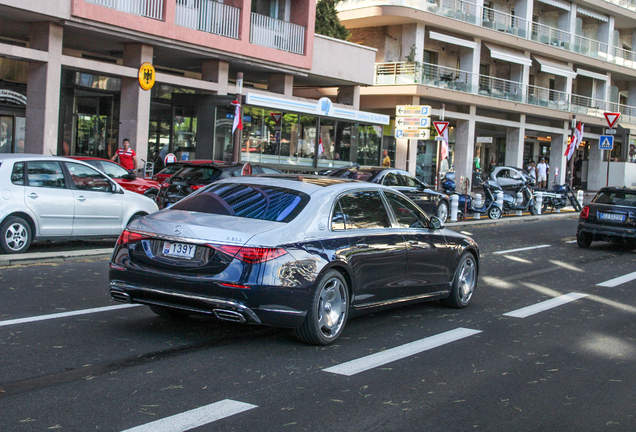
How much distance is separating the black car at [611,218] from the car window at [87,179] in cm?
1033

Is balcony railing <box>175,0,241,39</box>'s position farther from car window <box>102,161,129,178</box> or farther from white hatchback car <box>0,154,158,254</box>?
white hatchback car <box>0,154,158,254</box>

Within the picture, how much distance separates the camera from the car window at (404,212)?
7.74m

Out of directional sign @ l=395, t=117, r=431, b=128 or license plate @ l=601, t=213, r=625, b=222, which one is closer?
license plate @ l=601, t=213, r=625, b=222

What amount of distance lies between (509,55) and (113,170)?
101 ft

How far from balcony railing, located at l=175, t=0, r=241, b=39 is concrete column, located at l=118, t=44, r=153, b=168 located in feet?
5.13

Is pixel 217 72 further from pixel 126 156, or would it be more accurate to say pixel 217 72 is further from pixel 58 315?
pixel 58 315

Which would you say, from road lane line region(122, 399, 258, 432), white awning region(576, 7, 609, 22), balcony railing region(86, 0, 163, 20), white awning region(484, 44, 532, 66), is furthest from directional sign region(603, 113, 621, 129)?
road lane line region(122, 399, 258, 432)

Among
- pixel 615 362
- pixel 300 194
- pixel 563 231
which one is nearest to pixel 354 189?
pixel 300 194

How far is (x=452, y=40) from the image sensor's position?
1539 inches

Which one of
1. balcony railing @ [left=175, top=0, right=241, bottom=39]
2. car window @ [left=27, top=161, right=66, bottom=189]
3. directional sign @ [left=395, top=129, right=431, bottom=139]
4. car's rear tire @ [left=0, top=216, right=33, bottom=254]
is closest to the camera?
car's rear tire @ [left=0, top=216, right=33, bottom=254]

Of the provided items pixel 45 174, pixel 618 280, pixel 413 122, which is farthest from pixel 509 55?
pixel 45 174

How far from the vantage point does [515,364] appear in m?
6.28

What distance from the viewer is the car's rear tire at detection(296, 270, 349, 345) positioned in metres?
6.32

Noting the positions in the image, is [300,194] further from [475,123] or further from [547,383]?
[475,123]
